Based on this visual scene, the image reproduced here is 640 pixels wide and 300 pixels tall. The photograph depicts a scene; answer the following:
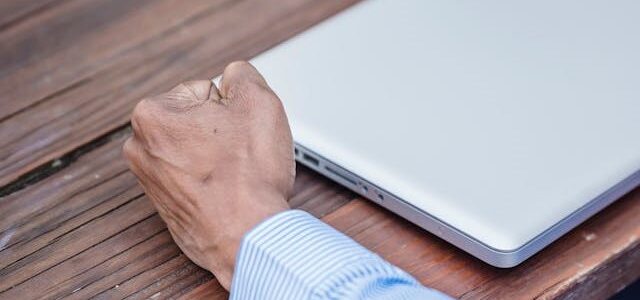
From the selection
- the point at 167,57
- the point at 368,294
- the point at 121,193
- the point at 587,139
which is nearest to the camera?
the point at 368,294

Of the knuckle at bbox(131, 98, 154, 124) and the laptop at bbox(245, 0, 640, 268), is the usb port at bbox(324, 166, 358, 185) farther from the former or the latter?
the knuckle at bbox(131, 98, 154, 124)

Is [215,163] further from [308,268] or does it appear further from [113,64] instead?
[113,64]

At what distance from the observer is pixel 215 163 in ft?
2.80

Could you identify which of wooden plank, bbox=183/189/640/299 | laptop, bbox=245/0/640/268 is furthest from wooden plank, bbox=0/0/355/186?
wooden plank, bbox=183/189/640/299

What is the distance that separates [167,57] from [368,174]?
1.21ft

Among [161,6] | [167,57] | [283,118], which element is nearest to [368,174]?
[283,118]

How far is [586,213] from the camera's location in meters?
0.86

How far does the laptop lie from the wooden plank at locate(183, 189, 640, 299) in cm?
3

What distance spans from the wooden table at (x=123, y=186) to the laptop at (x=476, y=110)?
36 mm

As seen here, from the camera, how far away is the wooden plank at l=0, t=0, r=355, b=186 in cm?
108

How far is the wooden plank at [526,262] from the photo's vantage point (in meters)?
0.86

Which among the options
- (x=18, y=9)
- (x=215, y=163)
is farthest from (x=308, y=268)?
(x=18, y=9)

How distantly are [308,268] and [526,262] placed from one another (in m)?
0.21

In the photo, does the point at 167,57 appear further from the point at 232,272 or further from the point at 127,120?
the point at 232,272
